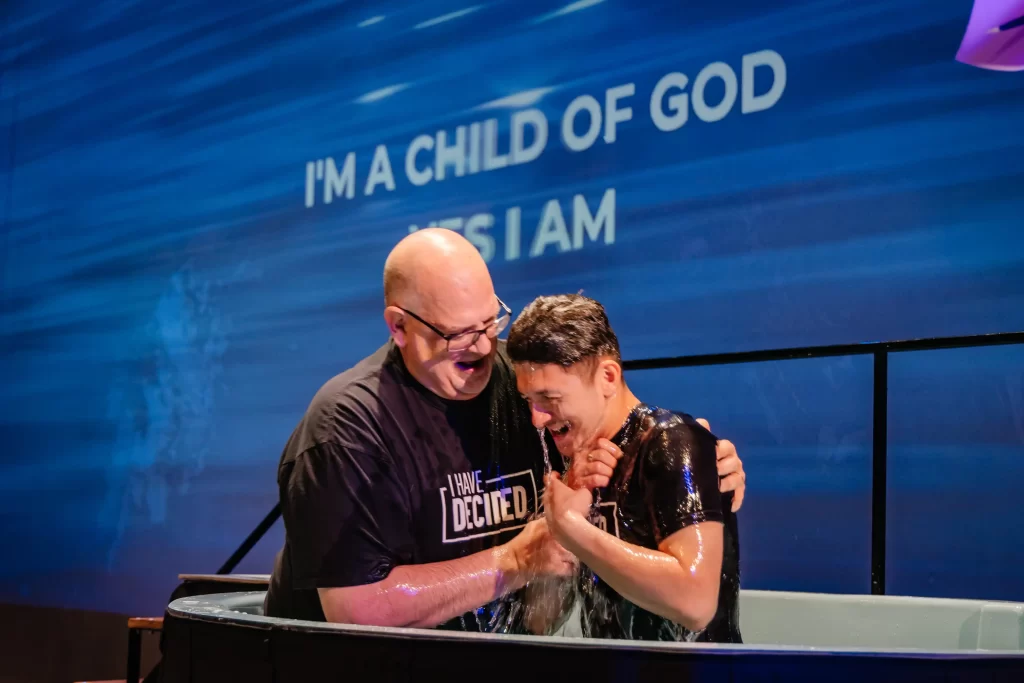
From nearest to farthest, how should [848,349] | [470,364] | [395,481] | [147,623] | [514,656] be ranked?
[514,656] < [395,481] < [470,364] < [848,349] < [147,623]

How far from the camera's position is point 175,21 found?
6.30 metres

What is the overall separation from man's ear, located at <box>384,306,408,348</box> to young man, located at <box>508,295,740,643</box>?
357 millimetres

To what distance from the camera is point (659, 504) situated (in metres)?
1.74

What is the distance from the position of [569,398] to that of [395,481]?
1.46 ft

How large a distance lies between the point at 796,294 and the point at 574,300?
1973 millimetres

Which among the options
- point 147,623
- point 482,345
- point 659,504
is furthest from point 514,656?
point 147,623

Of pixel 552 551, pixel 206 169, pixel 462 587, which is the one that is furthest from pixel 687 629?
pixel 206 169

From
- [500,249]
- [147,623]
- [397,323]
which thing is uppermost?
[500,249]

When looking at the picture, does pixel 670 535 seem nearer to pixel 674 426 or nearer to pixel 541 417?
pixel 674 426

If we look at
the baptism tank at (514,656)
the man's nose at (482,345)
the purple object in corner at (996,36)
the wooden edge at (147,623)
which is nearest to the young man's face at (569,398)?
the man's nose at (482,345)

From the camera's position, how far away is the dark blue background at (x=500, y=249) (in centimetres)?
337

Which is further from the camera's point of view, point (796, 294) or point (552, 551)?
point (796, 294)

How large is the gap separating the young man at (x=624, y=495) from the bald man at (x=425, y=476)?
76 mm

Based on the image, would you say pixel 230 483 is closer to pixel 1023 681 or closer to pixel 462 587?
pixel 462 587
